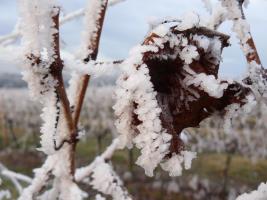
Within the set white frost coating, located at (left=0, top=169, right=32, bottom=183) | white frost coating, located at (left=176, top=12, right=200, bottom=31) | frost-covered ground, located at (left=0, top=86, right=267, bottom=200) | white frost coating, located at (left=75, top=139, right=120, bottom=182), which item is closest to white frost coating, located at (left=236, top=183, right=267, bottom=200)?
white frost coating, located at (left=176, top=12, right=200, bottom=31)

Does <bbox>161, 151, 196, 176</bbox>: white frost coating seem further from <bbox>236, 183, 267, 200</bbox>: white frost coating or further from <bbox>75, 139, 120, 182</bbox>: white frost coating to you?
<bbox>75, 139, 120, 182</bbox>: white frost coating

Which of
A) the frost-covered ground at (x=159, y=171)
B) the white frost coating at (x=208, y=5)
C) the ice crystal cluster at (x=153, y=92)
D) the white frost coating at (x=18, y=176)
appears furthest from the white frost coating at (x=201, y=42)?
the frost-covered ground at (x=159, y=171)

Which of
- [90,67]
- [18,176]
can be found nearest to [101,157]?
[90,67]

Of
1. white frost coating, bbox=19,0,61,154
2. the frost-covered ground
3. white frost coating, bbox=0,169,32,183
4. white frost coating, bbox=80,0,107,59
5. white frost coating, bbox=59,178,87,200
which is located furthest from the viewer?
Answer: the frost-covered ground

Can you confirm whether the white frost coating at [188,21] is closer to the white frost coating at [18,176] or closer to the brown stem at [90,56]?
the brown stem at [90,56]

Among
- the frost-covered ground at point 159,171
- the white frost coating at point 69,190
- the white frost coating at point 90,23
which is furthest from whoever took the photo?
the frost-covered ground at point 159,171

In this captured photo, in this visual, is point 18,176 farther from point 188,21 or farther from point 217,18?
point 188,21

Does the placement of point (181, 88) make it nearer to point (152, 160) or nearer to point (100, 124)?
point (152, 160)
